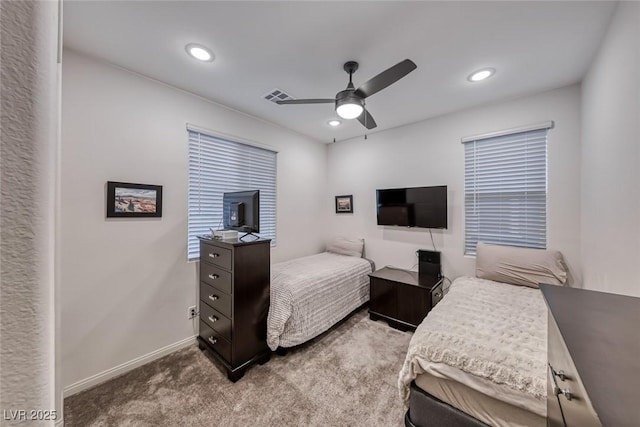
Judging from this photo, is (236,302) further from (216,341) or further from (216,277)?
(216,341)

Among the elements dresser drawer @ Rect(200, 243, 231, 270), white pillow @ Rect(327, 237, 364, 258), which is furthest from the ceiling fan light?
white pillow @ Rect(327, 237, 364, 258)

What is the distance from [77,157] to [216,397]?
222 centimetres

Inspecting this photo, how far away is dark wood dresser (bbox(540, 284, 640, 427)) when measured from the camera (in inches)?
19.4

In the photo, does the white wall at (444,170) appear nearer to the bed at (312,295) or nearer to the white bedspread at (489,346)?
the bed at (312,295)

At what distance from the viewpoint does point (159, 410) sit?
173cm

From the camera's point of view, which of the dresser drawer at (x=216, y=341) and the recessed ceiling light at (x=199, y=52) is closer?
the recessed ceiling light at (x=199, y=52)

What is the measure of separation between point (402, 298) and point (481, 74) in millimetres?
2471

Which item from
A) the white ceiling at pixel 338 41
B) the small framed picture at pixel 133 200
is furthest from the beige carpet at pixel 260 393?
the white ceiling at pixel 338 41

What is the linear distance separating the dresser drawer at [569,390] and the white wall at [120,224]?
2831 millimetres

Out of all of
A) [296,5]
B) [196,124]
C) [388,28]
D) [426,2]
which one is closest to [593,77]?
[426,2]

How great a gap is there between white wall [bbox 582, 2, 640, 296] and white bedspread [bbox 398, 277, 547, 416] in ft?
A: 1.86

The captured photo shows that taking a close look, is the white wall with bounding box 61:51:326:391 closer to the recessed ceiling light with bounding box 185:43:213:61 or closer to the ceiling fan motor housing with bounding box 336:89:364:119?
the recessed ceiling light with bounding box 185:43:213:61

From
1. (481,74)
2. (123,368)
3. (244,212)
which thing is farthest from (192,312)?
(481,74)

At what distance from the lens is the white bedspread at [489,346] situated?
4.01 feet
